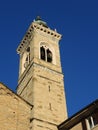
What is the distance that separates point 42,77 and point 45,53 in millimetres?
5257

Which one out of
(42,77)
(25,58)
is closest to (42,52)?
(25,58)

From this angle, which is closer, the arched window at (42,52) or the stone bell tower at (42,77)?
the stone bell tower at (42,77)

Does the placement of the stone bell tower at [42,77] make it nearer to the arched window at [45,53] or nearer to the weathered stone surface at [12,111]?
the arched window at [45,53]

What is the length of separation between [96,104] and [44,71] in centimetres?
1189

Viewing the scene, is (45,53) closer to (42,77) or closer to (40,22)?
(42,77)

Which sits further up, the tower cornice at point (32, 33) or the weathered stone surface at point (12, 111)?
the tower cornice at point (32, 33)

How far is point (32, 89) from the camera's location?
29.3 meters

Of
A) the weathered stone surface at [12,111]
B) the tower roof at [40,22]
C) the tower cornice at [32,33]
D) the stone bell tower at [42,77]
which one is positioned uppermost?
the tower roof at [40,22]

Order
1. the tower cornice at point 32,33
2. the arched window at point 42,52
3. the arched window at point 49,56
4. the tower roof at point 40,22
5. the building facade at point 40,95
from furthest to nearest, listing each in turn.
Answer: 1. the tower roof at point 40,22
2. the tower cornice at point 32,33
3. the arched window at point 49,56
4. the arched window at point 42,52
5. the building facade at point 40,95

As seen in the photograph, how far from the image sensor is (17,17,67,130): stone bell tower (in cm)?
2756

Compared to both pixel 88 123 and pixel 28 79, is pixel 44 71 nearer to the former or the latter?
pixel 28 79

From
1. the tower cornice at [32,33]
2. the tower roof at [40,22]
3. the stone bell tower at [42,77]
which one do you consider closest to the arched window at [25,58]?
the stone bell tower at [42,77]

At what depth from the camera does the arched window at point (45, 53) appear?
35.3 meters

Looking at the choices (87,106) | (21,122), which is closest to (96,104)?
(87,106)
